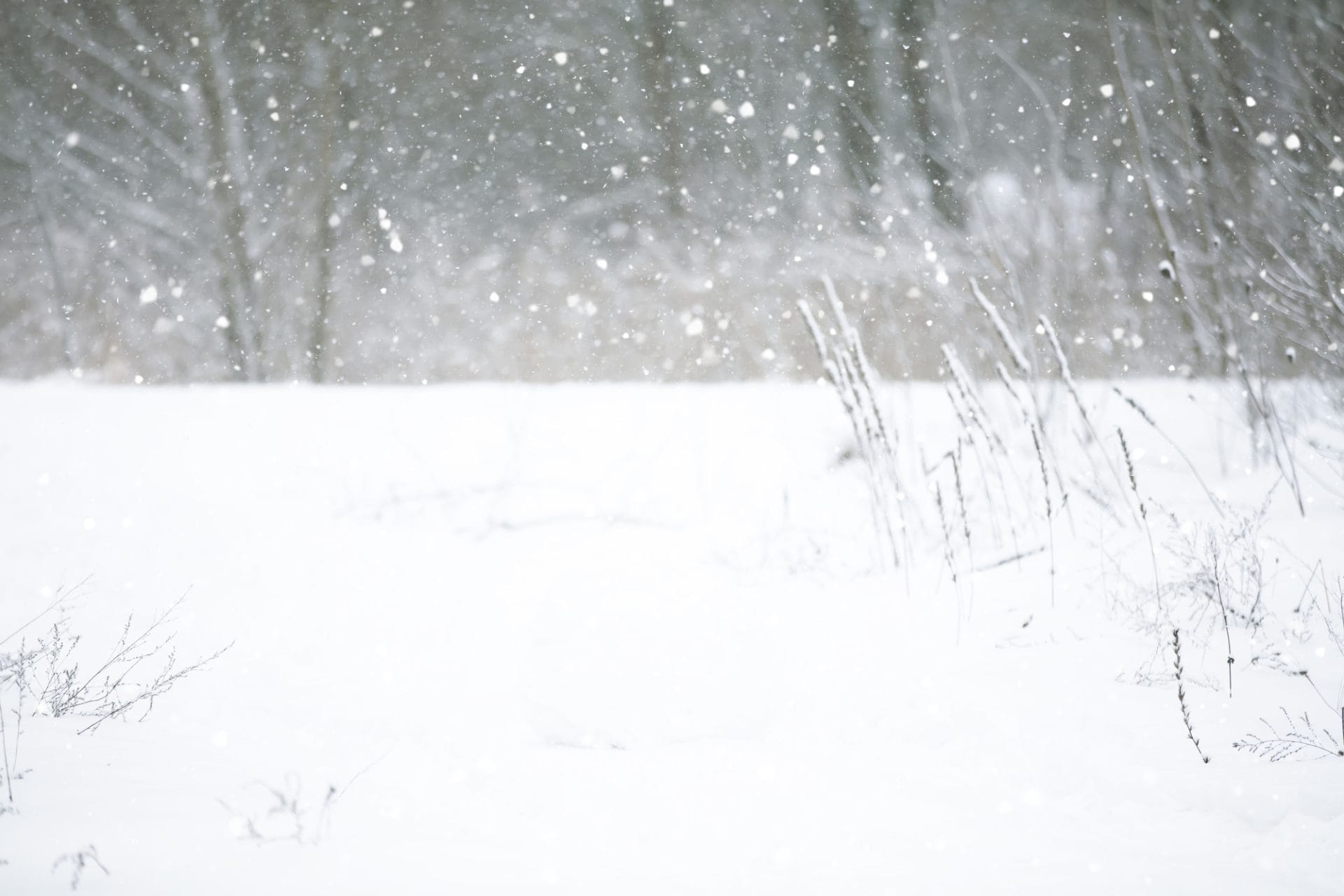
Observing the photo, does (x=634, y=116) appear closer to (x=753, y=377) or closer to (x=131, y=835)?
(x=753, y=377)

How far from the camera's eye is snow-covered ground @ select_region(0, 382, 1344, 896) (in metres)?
1.27

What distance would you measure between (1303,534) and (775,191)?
699cm

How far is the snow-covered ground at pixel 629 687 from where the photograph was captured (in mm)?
1269

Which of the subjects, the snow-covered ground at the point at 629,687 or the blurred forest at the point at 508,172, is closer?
the snow-covered ground at the point at 629,687

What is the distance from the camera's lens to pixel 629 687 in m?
2.12

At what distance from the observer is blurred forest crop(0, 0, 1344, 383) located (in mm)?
7355

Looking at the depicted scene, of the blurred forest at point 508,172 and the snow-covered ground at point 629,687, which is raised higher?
the blurred forest at point 508,172

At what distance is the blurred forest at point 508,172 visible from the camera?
7.36 metres

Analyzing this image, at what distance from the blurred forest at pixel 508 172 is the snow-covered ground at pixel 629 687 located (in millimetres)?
3702

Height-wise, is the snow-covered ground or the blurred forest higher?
the blurred forest

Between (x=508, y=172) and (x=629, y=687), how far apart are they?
28.7 ft

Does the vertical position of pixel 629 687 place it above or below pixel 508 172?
below

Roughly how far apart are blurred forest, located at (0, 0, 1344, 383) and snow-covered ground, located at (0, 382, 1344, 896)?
370cm

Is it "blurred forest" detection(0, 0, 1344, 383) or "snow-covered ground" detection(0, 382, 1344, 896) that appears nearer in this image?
"snow-covered ground" detection(0, 382, 1344, 896)
